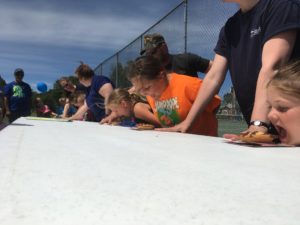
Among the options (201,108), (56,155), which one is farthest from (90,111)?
(56,155)

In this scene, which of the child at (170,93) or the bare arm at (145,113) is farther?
the bare arm at (145,113)

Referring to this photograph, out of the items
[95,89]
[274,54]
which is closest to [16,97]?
[95,89]

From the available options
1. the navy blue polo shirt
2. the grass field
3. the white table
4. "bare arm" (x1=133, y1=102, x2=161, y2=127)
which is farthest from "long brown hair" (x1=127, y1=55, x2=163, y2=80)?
the grass field

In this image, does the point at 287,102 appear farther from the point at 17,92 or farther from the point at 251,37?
the point at 17,92

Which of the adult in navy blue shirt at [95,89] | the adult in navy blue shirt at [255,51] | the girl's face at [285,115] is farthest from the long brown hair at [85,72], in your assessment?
the girl's face at [285,115]

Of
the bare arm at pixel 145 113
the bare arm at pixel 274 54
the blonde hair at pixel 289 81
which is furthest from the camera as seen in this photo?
the bare arm at pixel 145 113

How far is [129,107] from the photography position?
3.58 m

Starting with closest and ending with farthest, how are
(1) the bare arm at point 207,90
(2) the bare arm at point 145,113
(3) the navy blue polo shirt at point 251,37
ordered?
1. (3) the navy blue polo shirt at point 251,37
2. (1) the bare arm at point 207,90
3. (2) the bare arm at point 145,113

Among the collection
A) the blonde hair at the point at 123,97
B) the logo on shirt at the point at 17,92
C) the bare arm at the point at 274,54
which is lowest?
the blonde hair at the point at 123,97

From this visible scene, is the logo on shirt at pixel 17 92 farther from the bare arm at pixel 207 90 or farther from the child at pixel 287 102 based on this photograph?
the child at pixel 287 102

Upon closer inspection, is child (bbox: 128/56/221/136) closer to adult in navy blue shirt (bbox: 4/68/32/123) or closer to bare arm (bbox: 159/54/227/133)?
bare arm (bbox: 159/54/227/133)

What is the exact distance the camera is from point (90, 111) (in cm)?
533

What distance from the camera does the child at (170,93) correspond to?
2576mm

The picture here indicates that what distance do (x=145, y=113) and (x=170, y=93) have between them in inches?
19.8
